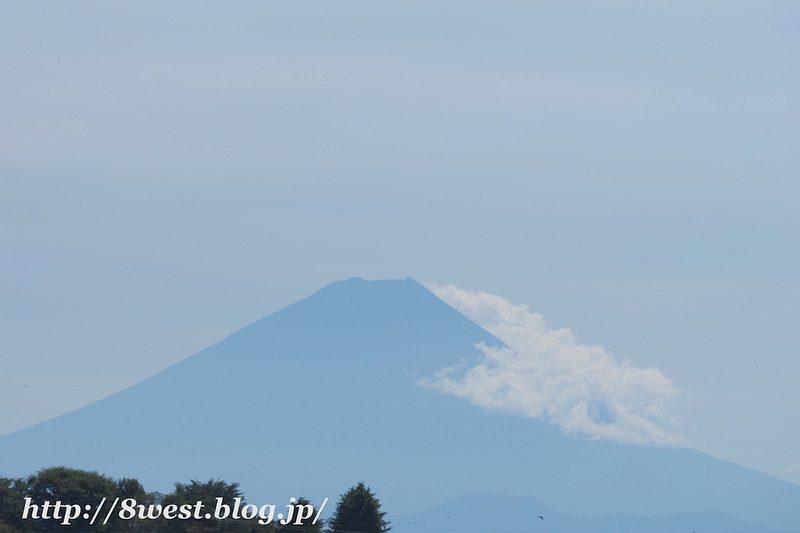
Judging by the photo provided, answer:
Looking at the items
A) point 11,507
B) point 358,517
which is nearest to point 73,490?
point 11,507

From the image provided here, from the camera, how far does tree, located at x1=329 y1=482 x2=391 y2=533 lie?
2549 inches

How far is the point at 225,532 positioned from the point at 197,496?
689cm

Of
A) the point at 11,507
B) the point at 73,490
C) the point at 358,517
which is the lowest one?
the point at 11,507

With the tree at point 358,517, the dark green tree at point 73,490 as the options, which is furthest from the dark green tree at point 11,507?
the tree at point 358,517

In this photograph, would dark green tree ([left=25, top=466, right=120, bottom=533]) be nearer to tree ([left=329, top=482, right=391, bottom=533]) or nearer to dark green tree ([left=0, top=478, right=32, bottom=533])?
dark green tree ([left=0, top=478, right=32, bottom=533])

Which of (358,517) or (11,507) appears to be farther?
(11,507)

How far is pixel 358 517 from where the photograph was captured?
65062 mm

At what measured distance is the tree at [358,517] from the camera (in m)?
64.8

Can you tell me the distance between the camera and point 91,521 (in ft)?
215

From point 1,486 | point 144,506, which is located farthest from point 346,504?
point 1,486

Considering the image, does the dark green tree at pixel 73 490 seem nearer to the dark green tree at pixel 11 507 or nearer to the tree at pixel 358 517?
the dark green tree at pixel 11 507

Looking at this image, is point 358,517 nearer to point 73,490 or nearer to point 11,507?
point 73,490

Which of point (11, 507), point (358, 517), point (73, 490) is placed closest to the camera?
point (358, 517)

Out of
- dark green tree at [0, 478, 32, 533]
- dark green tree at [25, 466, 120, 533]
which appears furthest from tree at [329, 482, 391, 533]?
dark green tree at [0, 478, 32, 533]
